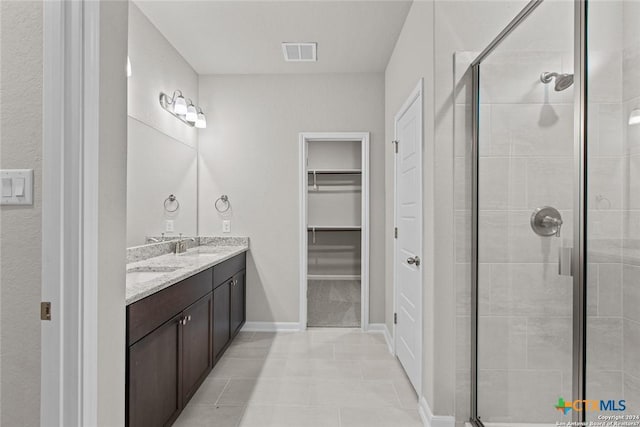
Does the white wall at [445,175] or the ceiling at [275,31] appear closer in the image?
the white wall at [445,175]

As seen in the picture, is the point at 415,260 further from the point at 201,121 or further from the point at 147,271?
the point at 201,121

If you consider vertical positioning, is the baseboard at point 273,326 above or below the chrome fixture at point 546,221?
below

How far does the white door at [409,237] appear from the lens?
2.53 metres

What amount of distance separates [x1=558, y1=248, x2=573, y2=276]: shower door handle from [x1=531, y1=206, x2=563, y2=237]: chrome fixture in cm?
10

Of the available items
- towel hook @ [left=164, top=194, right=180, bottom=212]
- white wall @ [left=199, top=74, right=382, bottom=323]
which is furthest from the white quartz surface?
white wall @ [left=199, top=74, right=382, bottom=323]

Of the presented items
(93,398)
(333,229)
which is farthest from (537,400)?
(333,229)

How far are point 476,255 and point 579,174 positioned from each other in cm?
84

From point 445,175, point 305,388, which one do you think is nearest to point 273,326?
point 305,388

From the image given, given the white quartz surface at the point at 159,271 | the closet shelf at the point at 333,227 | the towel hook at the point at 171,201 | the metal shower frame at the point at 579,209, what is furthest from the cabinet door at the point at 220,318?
the closet shelf at the point at 333,227

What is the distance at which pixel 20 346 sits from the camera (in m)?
1.17

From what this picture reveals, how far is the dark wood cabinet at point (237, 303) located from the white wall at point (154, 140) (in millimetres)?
687

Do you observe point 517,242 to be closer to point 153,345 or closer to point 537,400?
point 537,400

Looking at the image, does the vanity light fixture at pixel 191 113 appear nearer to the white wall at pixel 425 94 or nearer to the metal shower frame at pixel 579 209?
the white wall at pixel 425 94

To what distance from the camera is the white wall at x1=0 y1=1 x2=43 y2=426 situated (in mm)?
1169
